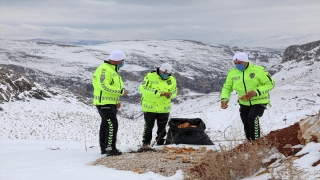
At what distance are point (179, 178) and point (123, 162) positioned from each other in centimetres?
138

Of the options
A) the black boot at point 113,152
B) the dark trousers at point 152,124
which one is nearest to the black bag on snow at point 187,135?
the dark trousers at point 152,124

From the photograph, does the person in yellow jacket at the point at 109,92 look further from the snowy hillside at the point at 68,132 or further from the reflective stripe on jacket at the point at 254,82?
the reflective stripe on jacket at the point at 254,82

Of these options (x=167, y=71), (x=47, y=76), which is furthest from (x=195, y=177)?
(x=47, y=76)

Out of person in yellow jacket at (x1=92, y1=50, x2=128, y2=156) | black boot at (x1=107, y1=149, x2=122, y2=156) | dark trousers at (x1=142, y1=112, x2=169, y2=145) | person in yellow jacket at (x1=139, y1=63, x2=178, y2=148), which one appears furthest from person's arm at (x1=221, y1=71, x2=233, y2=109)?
black boot at (x1=107, y1=149, x2=122, y2=156)

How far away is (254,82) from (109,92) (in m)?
2.84

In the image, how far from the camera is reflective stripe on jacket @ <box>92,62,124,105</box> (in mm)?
6867

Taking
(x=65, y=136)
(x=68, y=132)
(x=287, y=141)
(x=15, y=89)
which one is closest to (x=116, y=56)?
(x=287, y=141)

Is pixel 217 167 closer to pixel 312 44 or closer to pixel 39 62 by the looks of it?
pixel 312 44

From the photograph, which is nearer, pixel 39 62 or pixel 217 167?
pixel 217 167

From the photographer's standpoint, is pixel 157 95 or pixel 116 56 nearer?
pixel 116 56

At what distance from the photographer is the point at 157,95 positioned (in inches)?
306

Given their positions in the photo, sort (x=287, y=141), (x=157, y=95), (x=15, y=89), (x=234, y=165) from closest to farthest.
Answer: (x=234, y=165) < (x=287, y=141) < (x=157, y=95) < (x=15, y=89)

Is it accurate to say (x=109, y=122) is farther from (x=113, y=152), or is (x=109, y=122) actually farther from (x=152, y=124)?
(x=152, y=124)

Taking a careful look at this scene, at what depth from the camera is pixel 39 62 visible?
7840 inches
